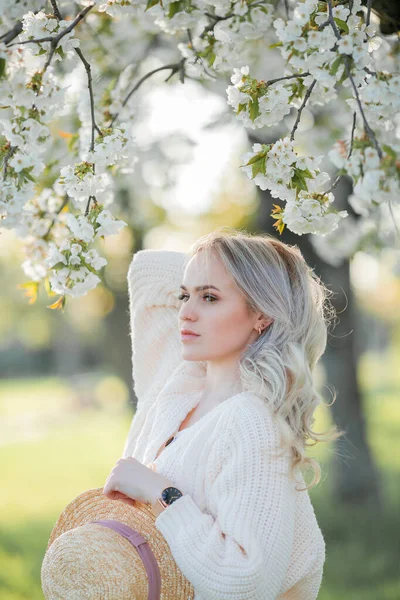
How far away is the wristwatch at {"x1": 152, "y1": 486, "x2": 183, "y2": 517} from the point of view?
7.90 feet

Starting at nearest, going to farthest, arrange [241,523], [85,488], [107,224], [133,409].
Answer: [241,523]
[107,224]
[133,409]
[85,488]

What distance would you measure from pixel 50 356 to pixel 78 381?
10216mm

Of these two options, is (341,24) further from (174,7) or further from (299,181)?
(174,7)

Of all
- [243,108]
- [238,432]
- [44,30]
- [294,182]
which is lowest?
[238,432]

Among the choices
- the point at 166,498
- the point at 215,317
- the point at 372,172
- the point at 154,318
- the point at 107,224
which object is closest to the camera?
the point at 372,172

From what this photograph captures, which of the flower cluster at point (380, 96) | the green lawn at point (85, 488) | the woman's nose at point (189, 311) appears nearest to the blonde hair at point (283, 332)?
the woman's nose at point (189, 311)

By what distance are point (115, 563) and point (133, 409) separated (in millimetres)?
6080

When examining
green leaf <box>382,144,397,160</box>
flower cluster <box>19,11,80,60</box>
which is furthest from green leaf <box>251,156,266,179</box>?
flower cluster <box>19,11,80,60</box>

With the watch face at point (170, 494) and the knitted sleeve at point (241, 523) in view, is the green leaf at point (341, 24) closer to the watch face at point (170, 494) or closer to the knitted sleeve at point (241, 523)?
the knitted sleeve at point (241, 523)

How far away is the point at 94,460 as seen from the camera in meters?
12.5

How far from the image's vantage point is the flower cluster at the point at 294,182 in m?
2.30

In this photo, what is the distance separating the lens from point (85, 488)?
9.94 m

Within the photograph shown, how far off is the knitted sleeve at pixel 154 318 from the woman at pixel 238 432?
0.14 m

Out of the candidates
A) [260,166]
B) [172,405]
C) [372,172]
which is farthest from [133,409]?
[372,172]
